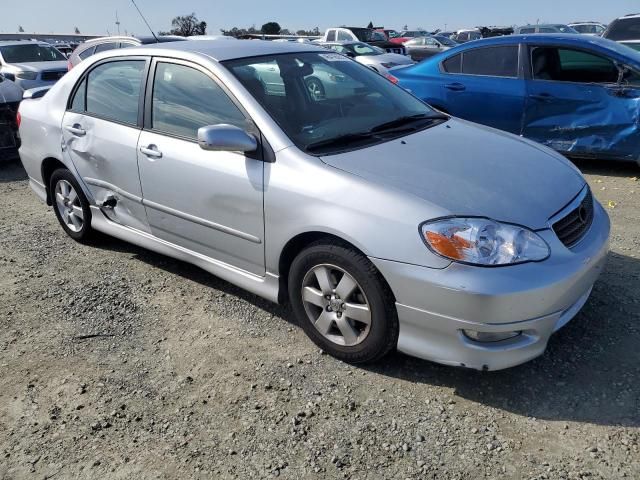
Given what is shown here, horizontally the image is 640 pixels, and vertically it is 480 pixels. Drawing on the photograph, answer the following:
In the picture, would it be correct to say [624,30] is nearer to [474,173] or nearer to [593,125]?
[593,125]

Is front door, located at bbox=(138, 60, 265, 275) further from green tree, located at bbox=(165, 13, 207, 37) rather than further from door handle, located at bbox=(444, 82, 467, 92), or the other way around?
green tree, located at bbox=(165, 13, 207, 37)

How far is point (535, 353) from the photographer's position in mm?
2625

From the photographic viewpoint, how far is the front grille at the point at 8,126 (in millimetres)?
7434

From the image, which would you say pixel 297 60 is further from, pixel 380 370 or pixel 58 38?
pixel 58 38

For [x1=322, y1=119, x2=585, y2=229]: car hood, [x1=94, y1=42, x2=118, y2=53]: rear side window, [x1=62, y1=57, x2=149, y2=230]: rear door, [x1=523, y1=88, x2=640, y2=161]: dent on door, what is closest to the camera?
[x1=322, y1=119, x2=585, y2=229]: car hood

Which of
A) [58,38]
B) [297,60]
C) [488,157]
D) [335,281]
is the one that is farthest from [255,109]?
[58,38]

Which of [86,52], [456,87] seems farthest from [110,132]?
[86,52]

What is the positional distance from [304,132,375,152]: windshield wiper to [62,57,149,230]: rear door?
4.41 ft

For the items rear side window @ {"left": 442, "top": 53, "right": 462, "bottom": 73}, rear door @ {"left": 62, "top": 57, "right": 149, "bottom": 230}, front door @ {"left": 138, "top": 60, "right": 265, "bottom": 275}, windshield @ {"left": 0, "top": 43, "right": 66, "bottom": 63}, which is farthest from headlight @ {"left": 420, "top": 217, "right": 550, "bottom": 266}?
windshield @ {"left": 0, "top": 43, "right": 66, "bottom": 63}

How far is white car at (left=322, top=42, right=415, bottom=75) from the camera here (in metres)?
14.2

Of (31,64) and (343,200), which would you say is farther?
(31,64)

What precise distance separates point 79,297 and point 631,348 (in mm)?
3487

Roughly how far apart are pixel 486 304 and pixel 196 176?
6.00 ft

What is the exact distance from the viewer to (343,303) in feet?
9.43
